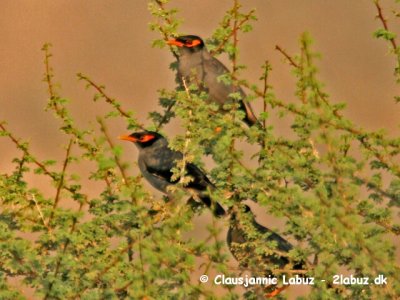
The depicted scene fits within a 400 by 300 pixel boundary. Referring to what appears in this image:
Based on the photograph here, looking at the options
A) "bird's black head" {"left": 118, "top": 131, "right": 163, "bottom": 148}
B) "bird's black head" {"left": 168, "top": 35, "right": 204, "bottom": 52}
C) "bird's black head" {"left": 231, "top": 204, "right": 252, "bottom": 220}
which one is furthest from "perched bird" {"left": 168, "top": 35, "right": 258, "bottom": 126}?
"bird's black head" {"left": 231, "top": 204, "right": 252, "bottom": 220}

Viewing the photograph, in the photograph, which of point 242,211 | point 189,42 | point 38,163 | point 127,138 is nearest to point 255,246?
point 242,211

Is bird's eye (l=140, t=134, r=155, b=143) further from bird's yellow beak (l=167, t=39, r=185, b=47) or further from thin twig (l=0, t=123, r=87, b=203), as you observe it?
thin twig (l=0, t=123, r=87, b=203)

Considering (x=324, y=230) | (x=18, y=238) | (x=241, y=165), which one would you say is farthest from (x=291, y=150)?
(x=18, y=238)

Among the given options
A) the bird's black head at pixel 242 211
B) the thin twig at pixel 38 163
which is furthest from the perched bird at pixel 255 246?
the thin twig at pixel 38 163

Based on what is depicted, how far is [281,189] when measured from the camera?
7395 millimetres

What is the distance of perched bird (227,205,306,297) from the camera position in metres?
7.95

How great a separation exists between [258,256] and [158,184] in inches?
75.5

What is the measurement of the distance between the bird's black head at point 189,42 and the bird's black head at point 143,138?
792 mm

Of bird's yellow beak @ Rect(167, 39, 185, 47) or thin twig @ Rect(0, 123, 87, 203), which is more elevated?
bird's yellow beak @ Rect(167, 39, 185, 47)

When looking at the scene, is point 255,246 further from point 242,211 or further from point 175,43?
point 175,43

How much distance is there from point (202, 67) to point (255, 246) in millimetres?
2683

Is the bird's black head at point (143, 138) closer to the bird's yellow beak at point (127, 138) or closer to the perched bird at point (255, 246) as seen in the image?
the bird's yellow beak at point (127, 138)

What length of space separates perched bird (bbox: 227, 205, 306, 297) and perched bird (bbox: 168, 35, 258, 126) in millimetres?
1739

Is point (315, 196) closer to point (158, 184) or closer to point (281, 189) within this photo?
point (281, 189)
